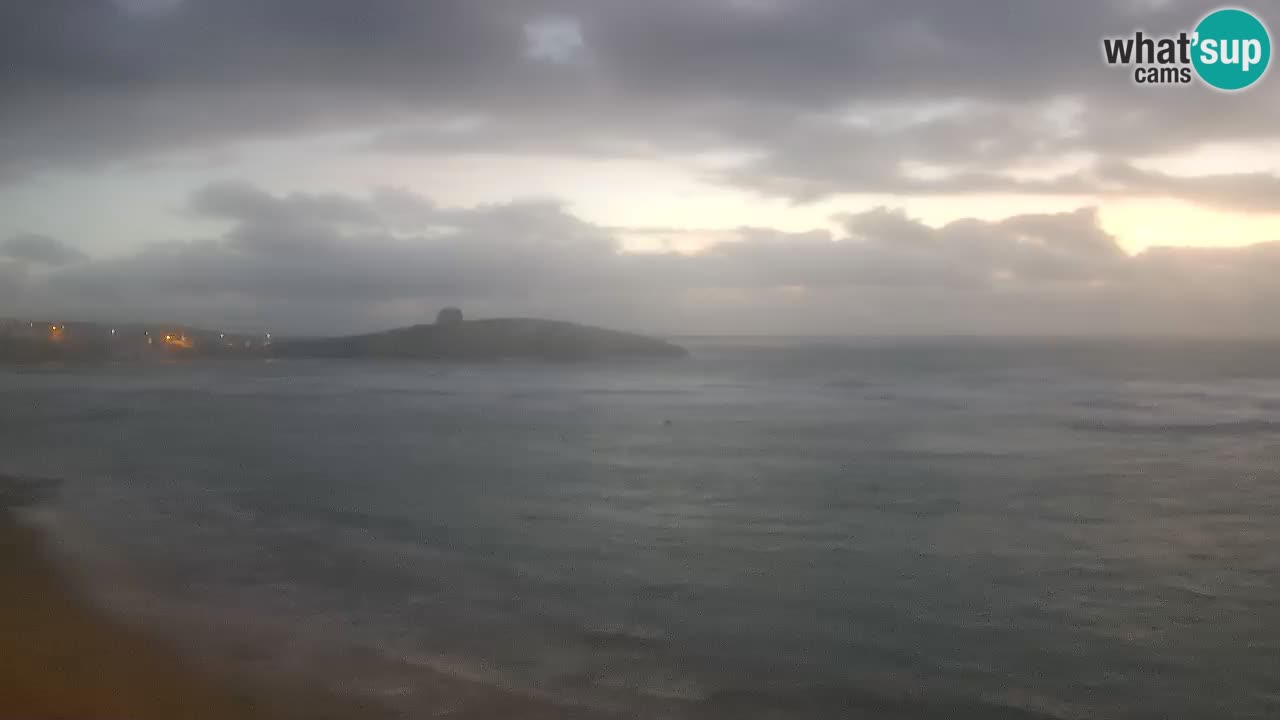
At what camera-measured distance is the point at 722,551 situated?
1329 cm

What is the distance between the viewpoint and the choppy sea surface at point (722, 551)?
8.58 metres

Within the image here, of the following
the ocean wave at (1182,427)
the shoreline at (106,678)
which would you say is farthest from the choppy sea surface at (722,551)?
the shoreline at (106,678)

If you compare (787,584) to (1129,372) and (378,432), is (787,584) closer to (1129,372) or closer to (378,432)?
(378,432)

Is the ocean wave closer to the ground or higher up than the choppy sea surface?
higher up

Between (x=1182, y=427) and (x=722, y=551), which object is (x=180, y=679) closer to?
(x=722, y=551)

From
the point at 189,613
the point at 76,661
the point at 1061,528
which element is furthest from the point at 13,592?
the point at 1061,528

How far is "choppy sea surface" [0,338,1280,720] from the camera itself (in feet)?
28.1

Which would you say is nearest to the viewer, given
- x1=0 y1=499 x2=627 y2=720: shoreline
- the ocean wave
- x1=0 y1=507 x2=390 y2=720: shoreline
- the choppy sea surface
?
x1=0 y1=507 x2=390 y2=720: shoreline

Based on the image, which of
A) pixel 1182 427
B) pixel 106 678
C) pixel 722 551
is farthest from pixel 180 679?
pixel 1182 427

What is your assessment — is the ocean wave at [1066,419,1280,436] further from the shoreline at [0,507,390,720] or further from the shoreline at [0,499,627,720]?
the shoreline at [0,507,390,720]

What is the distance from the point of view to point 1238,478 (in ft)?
65.2

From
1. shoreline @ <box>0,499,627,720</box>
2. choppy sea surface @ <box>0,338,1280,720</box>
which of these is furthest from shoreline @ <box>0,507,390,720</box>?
choppy sea surface @ <box>0,338,1280,720</box>

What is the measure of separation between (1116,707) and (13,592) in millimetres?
10837

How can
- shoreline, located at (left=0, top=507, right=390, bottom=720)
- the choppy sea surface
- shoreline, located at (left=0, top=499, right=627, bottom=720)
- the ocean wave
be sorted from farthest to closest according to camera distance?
the ocean wave
the choppy sea surface
shoreline, located at (left=0, top=499, right=627, bottom=720)
shoreline, located at (left=0, top=507, right=390, bottom=720)
